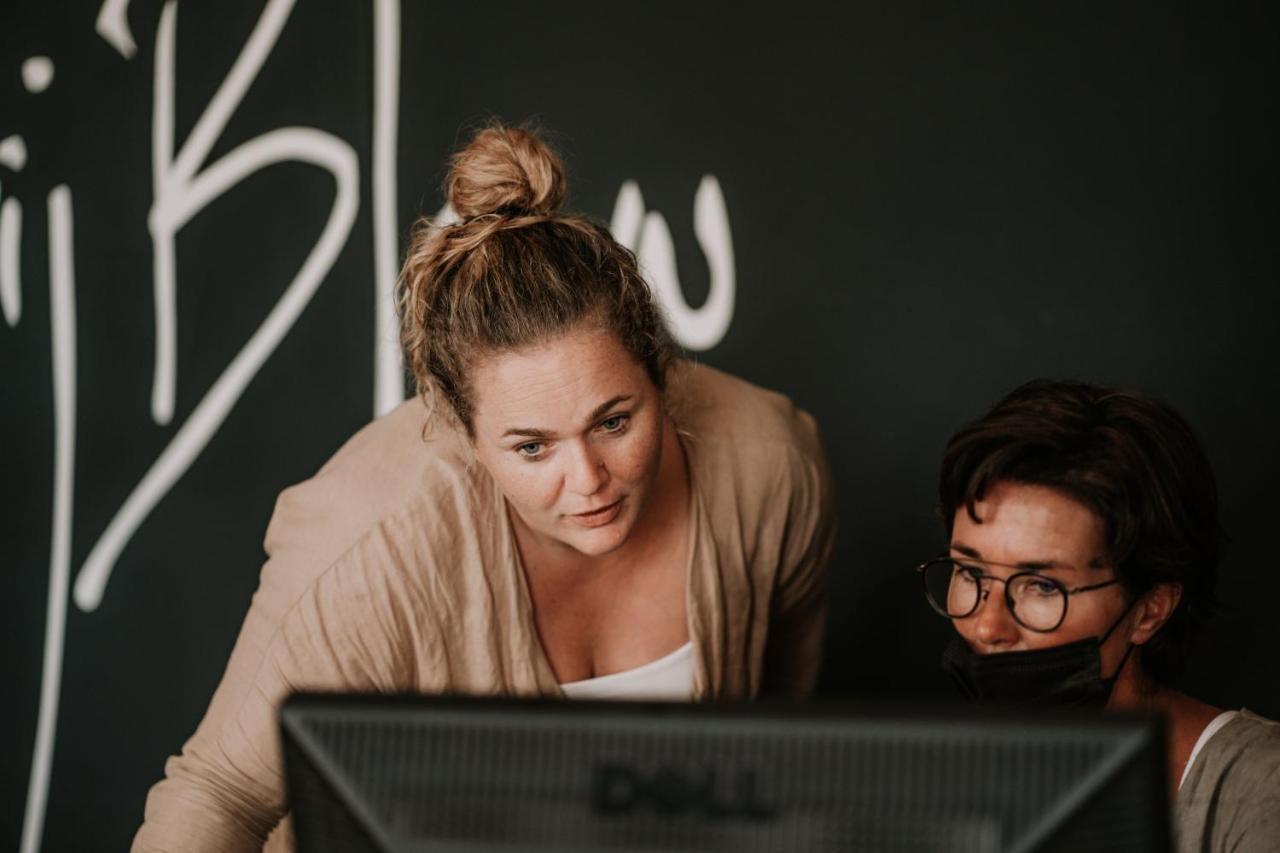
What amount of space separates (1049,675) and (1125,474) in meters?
0.24

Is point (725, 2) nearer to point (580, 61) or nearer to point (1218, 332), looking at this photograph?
point (580, 61)

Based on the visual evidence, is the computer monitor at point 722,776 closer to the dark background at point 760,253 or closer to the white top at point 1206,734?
the white top at point 1206,734

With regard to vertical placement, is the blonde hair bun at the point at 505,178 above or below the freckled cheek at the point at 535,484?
above

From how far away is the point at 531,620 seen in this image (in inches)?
65.4

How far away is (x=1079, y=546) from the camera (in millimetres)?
1490

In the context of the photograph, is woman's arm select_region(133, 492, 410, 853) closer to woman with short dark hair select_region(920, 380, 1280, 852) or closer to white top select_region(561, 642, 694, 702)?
white top select_region(561, 642, 694, 702)

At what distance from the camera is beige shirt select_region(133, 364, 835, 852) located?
4.97ft

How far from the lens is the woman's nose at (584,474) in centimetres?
147

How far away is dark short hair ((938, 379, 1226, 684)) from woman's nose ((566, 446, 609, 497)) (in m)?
0.43

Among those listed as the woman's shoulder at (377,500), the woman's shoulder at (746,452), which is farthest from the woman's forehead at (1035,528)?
the woman's shoulder at (377,500)

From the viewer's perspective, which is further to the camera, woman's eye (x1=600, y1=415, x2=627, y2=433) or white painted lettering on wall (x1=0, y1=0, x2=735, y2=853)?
white painted lettering on wall (x1=0, y1=0, x2=735, y2=853)

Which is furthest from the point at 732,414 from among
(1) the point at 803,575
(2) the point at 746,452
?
(1) the point at 803,575

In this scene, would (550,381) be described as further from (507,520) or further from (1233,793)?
(1233,793)

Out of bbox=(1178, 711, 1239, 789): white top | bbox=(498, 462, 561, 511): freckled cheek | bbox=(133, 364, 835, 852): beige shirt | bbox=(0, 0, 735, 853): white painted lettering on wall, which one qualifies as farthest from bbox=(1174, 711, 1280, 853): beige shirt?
bbox=(0, 0, 735, 853): white painted lettering on wall
